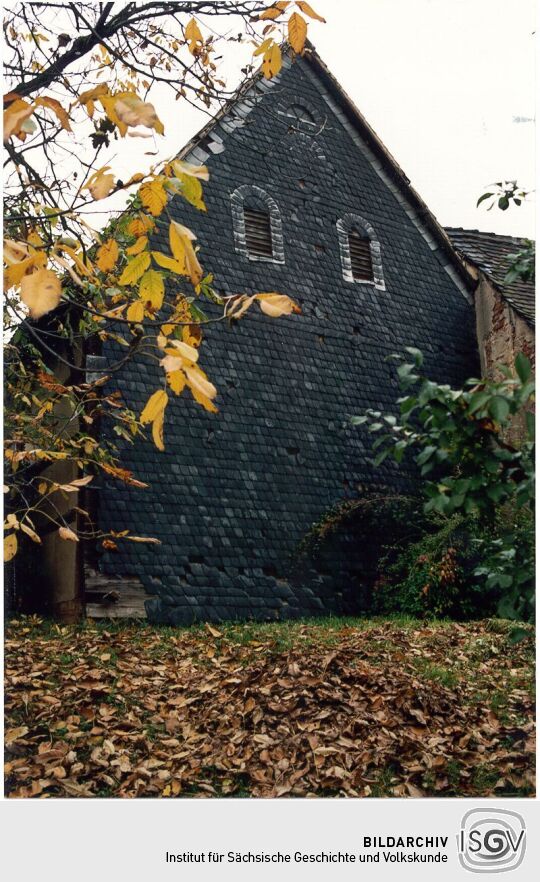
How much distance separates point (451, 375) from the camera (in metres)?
8.69

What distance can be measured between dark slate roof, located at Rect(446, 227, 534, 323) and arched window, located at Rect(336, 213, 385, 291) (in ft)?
3.91

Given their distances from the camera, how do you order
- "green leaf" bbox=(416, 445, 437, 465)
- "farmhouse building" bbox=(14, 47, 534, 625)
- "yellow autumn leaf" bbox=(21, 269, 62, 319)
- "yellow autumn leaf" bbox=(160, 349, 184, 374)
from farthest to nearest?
"farmhouse building" bbox=(14, 47, 534, 625) → "green leaf" bbox=(416, 445, 437, 465) → "yellow autumn leaf" bbox=(21, 269, 62, 319) → "yellow autumn leaf" bbox=(160, 349, 184, 374)

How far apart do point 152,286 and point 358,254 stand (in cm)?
708

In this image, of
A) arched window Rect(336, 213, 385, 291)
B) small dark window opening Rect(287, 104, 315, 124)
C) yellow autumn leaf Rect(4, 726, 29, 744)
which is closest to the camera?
yellow autumn leaf Rect(4, 726, 29, 744)

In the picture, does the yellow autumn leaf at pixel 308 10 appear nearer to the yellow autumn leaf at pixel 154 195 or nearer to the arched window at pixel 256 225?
the yellow autumn leaf at pixel 154 195

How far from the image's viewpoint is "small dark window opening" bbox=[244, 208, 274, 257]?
356 inches

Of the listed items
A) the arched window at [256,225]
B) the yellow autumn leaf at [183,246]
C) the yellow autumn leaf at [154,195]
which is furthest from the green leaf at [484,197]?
the arched window at [256,225]

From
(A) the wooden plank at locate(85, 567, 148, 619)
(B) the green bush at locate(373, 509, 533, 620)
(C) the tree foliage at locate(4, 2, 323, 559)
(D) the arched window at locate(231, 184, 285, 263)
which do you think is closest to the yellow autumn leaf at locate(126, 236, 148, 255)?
(C) the tree foliage at locate(4, 2, 323, 559)

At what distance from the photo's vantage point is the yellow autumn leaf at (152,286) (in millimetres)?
2676

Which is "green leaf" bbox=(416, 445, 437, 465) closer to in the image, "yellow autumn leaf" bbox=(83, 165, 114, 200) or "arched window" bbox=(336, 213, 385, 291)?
"yellow autumn leaf" bbox=(83, 165, 114, 200)

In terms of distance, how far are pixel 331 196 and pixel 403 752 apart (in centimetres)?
665

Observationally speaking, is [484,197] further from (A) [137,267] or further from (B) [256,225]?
(B) [256,225]

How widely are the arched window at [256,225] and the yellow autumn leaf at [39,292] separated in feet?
23.2
